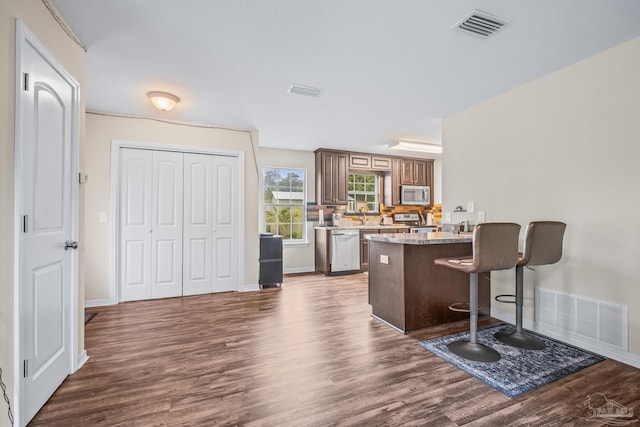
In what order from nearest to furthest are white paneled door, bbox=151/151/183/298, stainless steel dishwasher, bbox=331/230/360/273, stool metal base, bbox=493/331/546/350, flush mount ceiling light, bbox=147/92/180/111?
1. stool metal base, bbox=493/331/546/350
2. flush mount ceiling light, bbox=147/92/180/111
3. white paneled door, bbox=151/151/183/298
4. stainless steel dishwasher, bbox=331/230/360/273

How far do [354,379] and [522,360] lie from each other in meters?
1.35

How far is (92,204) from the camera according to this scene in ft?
12.3

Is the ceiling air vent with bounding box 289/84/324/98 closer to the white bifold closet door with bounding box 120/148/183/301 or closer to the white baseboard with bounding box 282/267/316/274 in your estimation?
the white bifold closet door with bounding box 120/148/183/301

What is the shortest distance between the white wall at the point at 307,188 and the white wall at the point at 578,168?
3.37 m

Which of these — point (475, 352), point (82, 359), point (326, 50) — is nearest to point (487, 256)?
point (475, 352)

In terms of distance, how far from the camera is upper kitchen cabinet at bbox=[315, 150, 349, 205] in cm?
581

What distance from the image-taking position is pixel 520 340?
2.58m

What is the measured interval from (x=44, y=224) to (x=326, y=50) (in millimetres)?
2270

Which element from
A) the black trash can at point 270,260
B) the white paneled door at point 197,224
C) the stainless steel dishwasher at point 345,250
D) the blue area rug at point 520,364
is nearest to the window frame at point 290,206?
the stainless steel dishwasher at point 345,250

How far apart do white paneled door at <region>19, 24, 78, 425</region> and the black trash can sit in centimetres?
270

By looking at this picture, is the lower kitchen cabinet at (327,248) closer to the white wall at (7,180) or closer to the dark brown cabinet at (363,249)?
the dark brown cabinet at (363,249)

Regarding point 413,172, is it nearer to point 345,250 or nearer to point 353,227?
point 353,227

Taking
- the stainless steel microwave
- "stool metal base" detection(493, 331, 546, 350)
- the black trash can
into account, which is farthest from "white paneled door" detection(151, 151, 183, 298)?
the stainless steel microwave

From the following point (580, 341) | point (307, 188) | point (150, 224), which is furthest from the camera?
point (307, 188)
